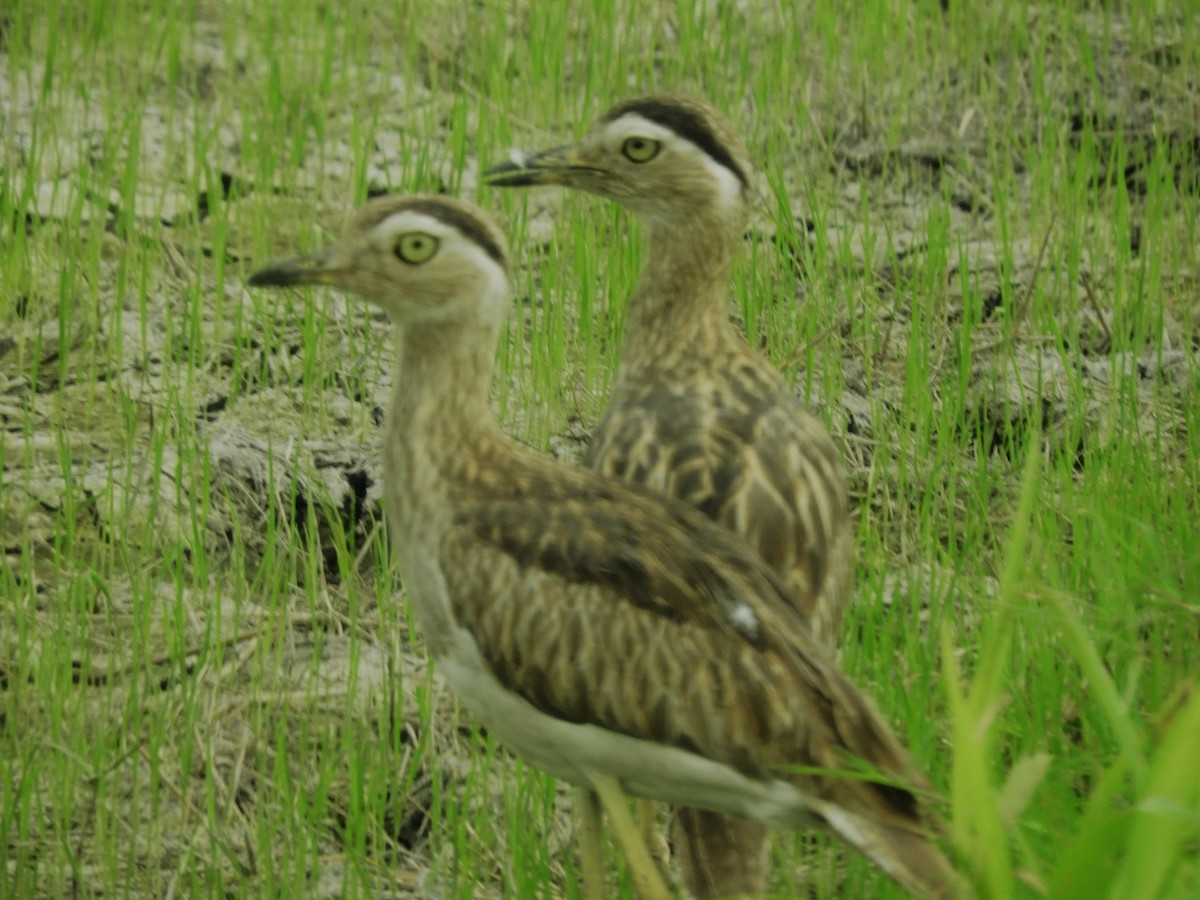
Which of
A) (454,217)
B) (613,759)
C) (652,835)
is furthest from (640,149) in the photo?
(613,759)

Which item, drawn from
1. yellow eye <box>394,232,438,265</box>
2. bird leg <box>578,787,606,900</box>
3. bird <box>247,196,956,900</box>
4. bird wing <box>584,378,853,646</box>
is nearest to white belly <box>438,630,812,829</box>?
bird <box>247,196,956,900</box>

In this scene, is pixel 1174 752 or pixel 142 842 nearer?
pixel 1174 752

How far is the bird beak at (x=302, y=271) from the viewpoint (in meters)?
4.05

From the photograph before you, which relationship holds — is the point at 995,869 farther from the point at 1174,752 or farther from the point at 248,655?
the point at 248,655

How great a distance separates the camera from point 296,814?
171 inches

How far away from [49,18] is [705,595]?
4670mm

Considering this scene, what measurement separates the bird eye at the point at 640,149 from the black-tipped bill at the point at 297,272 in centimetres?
119

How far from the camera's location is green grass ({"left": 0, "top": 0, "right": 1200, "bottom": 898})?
431cm

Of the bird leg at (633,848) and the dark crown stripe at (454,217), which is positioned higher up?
the dark crown stripe at (454,217)

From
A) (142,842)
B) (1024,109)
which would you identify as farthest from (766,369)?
(1024,109)

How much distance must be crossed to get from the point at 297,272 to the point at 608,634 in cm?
96

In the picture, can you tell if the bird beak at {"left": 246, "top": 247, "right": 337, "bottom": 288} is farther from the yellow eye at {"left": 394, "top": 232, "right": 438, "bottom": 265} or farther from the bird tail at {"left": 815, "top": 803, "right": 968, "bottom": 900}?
the bird tail at {"left": 815, "top": 803, "right": 968, "bottom": 900}

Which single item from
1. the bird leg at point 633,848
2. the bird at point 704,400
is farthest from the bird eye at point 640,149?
the bird leg at point 633,848

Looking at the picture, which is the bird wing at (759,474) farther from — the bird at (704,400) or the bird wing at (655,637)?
the bird wing at (655,637)
